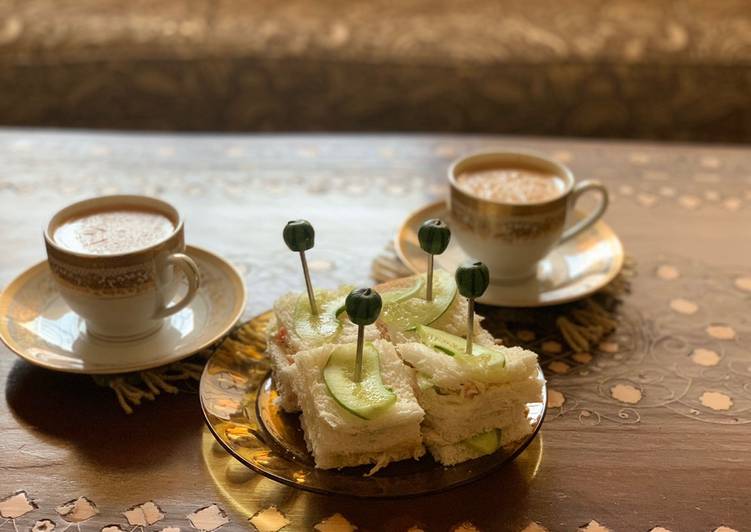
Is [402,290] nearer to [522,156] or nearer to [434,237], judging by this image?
[434,237]

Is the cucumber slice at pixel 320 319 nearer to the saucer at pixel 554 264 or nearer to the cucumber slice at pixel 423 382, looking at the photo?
the cucumber slice at pixel 423 382

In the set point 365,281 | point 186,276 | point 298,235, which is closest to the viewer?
point 298,235

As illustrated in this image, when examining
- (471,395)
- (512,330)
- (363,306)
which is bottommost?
(512,330)

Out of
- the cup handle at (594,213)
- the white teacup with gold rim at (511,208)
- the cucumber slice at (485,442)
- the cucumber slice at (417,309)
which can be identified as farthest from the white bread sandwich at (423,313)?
the cup handle at (594,213)

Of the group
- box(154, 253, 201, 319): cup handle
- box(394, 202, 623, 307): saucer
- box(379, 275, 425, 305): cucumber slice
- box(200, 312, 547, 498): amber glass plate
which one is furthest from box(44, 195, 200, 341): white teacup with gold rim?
box(394, 202, 623, 307): saucer

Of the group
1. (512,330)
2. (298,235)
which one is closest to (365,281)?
(512,330)

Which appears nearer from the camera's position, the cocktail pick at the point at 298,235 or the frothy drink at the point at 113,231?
the cocktail pick at the point at 298,235
